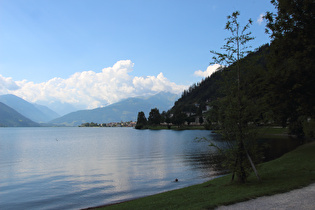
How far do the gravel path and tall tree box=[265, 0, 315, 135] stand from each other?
12.8 m

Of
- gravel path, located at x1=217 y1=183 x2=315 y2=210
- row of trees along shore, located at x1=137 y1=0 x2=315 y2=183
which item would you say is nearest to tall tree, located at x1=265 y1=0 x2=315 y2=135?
row of trees along shore, located at x1=137 y1=0 x2=315 y2=183

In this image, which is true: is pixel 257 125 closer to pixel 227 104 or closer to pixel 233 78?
pixel 227 104

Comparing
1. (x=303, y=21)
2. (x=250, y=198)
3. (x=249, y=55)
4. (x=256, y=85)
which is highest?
(x=303, y=21)

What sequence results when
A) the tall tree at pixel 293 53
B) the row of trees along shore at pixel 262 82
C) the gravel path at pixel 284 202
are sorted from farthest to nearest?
the tall tree at pixel 293 53
the row of trees along shore at pixel 262 82
the gravel path at pixel 284 202

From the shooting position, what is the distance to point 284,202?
1187 cm

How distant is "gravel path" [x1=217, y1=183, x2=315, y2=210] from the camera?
36.8 feet

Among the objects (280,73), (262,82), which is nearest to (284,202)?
(262,82)

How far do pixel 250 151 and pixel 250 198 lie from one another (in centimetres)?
489

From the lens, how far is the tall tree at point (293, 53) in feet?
72.8

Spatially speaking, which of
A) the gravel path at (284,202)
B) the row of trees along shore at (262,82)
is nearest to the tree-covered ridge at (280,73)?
the row of trees along shore at (262,82)

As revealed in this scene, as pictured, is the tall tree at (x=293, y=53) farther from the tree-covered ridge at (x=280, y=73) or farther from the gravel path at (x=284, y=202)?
the gravel path at (x=284, y=202)

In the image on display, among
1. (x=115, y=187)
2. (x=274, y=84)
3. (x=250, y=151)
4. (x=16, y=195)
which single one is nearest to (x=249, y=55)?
(x=250, y=151)

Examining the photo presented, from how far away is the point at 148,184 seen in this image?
26.8 metres

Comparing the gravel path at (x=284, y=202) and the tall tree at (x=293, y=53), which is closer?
the gravel path at (x=284, y=202)
